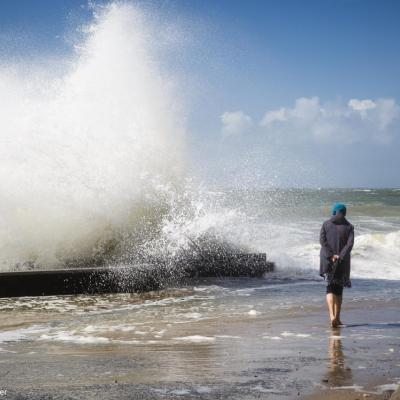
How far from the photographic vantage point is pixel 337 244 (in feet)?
21.3

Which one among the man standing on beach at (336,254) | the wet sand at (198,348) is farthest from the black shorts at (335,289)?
the wet sand at (198,348)

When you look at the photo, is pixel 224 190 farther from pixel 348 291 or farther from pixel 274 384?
pixel 274 384

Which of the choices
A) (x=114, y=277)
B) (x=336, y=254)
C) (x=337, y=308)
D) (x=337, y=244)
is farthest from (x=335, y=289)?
(x=114, y=277)

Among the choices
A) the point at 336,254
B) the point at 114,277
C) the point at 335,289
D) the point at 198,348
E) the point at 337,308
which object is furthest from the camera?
the point at 114,277

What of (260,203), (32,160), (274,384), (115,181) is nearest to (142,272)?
(115,181)

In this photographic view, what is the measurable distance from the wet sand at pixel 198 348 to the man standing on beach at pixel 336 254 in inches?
Answer: 17.8

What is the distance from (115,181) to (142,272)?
3.03 metres

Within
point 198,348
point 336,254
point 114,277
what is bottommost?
point 198,348

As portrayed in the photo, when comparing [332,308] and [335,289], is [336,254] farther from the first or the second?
[332,308]

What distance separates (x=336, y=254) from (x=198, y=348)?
2.26 meters

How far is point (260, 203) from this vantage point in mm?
15117

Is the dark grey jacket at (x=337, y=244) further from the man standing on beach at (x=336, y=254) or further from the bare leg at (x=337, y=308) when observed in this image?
the bare leg at (x=337, y=308)

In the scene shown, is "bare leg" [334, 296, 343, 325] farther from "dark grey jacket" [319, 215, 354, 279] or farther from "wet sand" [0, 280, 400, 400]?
"dark grey jacket" [319, 215, 354, 279]

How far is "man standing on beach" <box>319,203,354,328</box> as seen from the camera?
6.38 meters
